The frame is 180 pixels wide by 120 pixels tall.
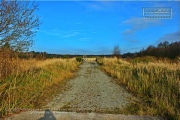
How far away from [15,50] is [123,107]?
5.69m

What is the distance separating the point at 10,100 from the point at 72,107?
1934 mm

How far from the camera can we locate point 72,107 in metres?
6.18

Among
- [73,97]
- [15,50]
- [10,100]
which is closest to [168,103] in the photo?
[73,97]

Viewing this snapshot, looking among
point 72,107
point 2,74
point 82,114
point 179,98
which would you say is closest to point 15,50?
point 2,74

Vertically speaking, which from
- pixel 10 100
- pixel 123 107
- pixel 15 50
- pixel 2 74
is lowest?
pixel 123 107

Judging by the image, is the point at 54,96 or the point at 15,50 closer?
the point at 54,96

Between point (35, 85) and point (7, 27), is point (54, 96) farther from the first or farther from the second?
point (7, 27)

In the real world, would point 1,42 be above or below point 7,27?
below

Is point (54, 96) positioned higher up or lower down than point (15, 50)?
lower down

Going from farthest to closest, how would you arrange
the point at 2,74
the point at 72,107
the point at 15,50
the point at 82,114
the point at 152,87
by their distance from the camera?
1. the point at 15,50
2. the point at 152,87
3. the point at 2,74
4. the point at 72,107
5. the point at 82,114

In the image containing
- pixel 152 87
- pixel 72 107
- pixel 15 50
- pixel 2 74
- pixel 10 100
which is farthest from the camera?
pixel 15 50

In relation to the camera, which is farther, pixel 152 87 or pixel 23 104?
pixel 152 87

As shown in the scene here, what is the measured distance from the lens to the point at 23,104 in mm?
6070

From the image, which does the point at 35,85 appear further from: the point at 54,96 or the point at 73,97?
the point at 73,97
